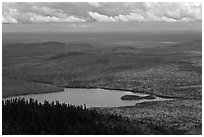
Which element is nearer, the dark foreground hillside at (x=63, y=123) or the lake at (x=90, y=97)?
the dark foreground hillside at (x=63, y=123)

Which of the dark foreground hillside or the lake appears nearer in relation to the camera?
the dark foreground hillside

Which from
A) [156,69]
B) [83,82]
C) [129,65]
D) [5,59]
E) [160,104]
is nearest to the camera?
[160,104]

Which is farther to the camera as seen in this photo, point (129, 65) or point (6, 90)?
point (129, 65)

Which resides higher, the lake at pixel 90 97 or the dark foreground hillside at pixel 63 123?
the dark foreground hillside at pixel 63 123

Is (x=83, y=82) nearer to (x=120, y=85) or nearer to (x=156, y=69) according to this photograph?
(x=120, y=85)

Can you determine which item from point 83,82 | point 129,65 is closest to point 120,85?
point 83,82
